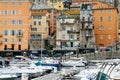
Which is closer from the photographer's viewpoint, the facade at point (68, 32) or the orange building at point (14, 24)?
the orange building at point (14, 24)

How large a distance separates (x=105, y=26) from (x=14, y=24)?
762 inches

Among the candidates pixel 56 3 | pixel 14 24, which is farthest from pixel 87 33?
pixel 56 3

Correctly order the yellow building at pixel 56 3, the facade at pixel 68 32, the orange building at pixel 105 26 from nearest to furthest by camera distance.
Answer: the facade at pixel 68 32 → the orange building at pixel 105 26 → the yellow building at pixel 56 3

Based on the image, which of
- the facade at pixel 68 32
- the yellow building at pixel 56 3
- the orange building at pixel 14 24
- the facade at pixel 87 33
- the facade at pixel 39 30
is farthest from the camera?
the yellow building at pixel 56 3

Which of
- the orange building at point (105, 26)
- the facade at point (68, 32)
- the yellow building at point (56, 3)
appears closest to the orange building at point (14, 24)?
the facade at point (68, 32)

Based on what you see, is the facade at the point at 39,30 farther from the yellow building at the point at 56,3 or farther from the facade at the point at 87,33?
the yellow building at the point at 56,3

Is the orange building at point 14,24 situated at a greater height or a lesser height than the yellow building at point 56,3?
lesser

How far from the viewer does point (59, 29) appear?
279ft

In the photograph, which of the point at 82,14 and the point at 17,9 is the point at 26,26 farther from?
the point at 82,14

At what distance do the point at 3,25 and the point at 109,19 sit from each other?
73.9 feet

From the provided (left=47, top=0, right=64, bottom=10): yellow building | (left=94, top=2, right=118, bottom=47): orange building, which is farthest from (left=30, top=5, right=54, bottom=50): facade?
(left=47, top=0, right=64, bottom=10): yellow building

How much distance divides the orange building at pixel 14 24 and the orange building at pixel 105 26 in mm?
15500

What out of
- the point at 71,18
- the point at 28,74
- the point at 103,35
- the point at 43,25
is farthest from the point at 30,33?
the point at 28,74

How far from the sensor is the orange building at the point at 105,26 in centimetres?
8638
